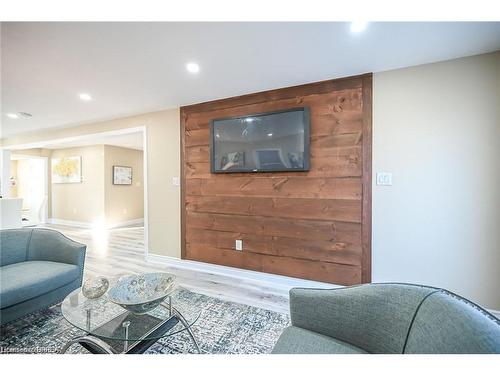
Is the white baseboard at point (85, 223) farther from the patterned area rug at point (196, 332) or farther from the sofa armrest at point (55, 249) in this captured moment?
the patterned area rug at point (196, 332)

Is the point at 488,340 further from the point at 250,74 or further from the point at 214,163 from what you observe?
the point at 214,163

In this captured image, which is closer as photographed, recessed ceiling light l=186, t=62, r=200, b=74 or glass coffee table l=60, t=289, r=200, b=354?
glass coffee table l=60, t=289, r=200, b=354

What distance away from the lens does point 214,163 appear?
2.89 meters

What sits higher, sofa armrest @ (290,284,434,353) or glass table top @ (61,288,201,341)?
sofa armrest @ (290,284,434,353)

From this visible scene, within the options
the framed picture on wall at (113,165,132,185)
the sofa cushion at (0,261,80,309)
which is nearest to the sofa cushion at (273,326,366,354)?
the sofa cushion at (0,261,80,309)

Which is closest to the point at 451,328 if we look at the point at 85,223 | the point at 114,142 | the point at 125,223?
the point at 114,142

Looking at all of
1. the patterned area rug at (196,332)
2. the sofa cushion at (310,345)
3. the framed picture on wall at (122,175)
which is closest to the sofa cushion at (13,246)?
the patterned area rug at (196,332)

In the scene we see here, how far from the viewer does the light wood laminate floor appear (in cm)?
229

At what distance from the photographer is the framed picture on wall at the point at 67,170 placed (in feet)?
20.7

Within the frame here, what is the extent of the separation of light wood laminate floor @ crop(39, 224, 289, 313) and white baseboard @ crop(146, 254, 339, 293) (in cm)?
5

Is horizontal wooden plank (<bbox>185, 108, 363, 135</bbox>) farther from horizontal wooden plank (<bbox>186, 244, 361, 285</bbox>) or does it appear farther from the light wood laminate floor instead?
the light wood laminate floor
